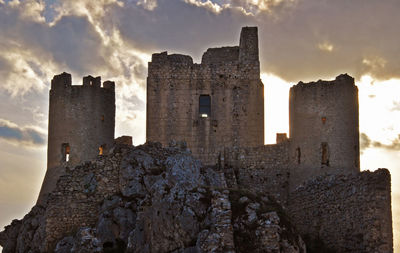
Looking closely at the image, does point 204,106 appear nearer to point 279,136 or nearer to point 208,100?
point 208,100

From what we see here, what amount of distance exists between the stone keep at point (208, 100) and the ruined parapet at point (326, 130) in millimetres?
4840

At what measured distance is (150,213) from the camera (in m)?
24.1

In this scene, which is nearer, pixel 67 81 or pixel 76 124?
pixel 76 124

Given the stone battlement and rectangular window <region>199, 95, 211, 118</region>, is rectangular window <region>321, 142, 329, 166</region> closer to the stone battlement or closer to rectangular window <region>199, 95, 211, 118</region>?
rectangular window <region>199, 95, 211, 118</region>

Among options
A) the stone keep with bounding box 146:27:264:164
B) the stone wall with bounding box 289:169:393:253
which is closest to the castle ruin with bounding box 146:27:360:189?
the stone keep with bounding box 146:27:264:164

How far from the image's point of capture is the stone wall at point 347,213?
21.7m

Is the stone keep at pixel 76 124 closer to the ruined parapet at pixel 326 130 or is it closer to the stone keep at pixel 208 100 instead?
the stone keep at pixel 208 100

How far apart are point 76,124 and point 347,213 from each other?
867 inches

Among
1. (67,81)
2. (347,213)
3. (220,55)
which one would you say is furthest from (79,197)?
(220,55)

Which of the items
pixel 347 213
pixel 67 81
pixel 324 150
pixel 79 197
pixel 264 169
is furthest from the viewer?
pixel 67 81

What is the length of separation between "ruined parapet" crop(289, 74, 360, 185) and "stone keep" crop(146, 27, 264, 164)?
4840 millimetres

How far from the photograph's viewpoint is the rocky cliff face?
21.6 metres

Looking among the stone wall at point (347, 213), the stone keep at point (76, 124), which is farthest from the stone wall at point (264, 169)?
the stone wall at point (347, 213)

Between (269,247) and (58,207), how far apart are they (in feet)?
34.4
